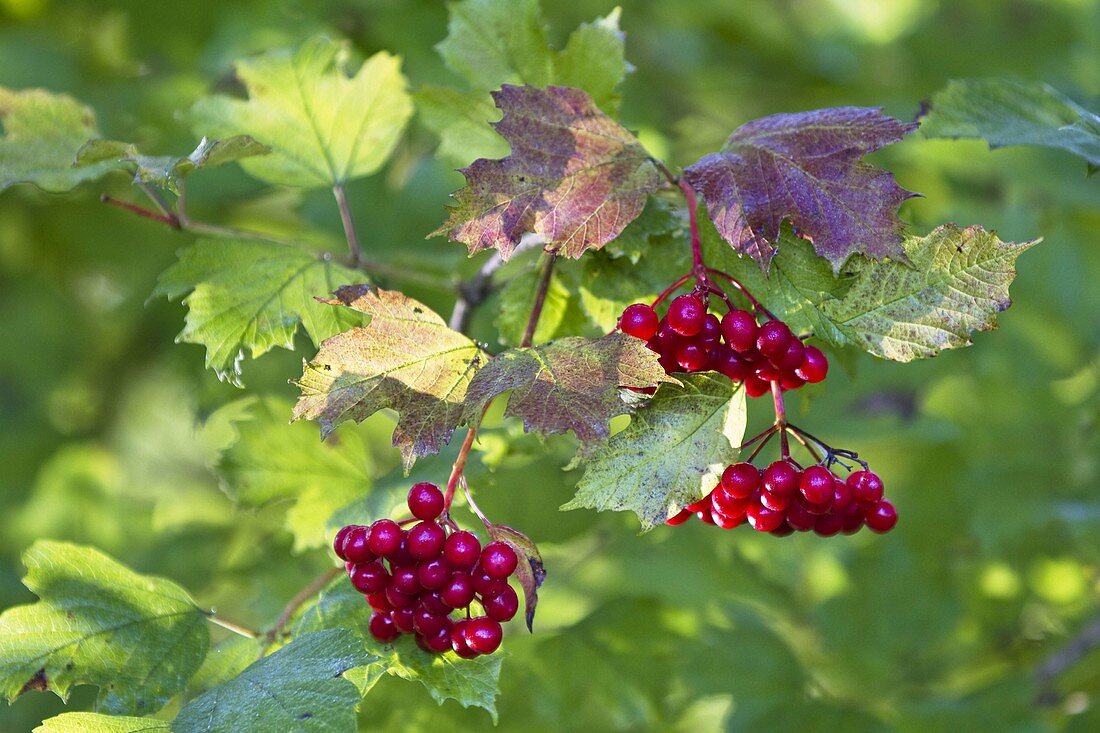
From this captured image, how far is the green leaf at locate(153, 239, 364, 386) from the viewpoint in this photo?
1.21 m

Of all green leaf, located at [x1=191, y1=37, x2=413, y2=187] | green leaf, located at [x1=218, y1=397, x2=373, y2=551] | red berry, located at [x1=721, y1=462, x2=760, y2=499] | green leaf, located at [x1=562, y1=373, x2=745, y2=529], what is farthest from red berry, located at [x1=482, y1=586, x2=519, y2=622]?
green leaf, located at [x1=191, y1=37, x2=413, y2=187]

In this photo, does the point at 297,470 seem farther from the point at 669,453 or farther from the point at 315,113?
the point at 669,453

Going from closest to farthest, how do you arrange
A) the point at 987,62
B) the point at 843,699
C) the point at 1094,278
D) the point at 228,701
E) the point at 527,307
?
the point at 228,701, the point at 527,307, the point at 843,699, the point at 1094,278, the point at 987,62

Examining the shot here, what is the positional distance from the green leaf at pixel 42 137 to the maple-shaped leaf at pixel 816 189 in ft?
2.55

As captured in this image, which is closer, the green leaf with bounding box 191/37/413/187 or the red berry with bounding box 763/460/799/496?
the red berry with bounding box 763/460/799/496

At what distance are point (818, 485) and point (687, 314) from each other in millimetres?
200

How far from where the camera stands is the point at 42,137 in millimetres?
1378

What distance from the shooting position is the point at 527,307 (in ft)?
4.22

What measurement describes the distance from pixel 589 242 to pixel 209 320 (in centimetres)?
47

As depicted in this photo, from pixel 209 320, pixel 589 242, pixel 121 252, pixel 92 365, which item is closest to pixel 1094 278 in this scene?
pixel 589 242

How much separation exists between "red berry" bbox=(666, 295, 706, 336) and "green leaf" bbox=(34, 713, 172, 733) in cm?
62

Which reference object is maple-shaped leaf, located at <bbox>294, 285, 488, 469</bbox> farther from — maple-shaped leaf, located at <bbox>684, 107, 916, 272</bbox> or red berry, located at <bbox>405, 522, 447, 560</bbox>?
maple-shaped leaf, located at <bbox>684, 107, 916, 272</bbox>

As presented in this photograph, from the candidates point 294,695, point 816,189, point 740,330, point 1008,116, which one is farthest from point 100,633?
point 1008,116

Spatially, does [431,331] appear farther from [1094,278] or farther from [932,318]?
[1094,278]
